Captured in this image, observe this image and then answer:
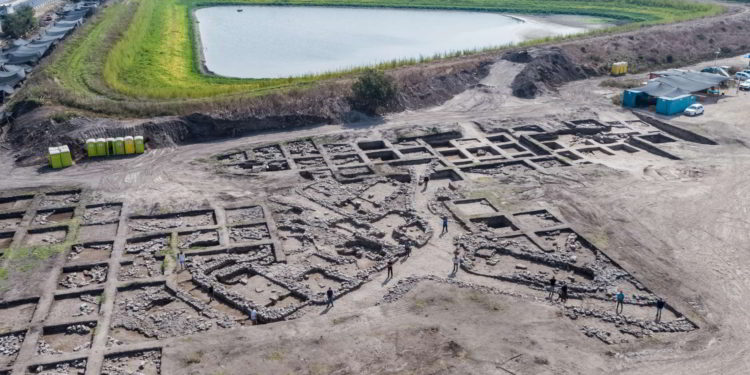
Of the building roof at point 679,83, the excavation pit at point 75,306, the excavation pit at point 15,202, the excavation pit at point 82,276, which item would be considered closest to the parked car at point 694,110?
the building roof at point 679,83

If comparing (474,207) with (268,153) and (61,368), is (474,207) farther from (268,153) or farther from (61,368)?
(61,368)

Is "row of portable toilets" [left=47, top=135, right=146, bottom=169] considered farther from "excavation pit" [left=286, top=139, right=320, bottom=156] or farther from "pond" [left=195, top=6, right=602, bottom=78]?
"pond" [left=195, top=6, right=602, bottom=78]

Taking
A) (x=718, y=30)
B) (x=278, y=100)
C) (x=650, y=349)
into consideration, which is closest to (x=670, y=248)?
(x=650, y=349)

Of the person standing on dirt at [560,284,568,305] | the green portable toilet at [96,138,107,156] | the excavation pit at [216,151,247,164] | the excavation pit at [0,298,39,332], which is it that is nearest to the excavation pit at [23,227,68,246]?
the excavation pit at [0,298,39,332]

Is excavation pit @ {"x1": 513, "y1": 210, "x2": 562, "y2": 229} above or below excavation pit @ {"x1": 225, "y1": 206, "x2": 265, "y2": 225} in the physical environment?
below

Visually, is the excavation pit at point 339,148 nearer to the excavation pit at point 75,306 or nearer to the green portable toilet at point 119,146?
the green portable toilet at point 119,146

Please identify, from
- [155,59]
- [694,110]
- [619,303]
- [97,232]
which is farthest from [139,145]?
[694,110]
